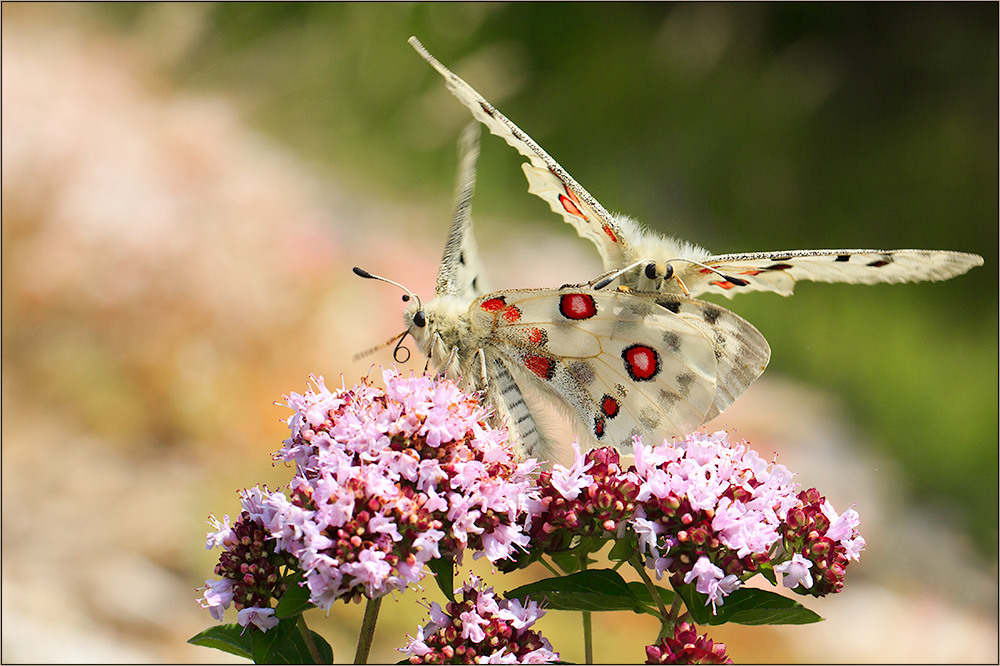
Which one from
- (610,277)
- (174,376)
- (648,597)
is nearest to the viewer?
(648,597)

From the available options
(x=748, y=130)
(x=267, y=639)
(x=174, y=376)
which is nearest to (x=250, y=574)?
(x=267, y=639)

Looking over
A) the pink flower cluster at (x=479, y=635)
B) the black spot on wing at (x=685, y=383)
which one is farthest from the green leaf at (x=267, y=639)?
the black spot on wing at (x=685, y=383)

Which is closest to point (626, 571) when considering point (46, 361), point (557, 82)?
point (46, 361)

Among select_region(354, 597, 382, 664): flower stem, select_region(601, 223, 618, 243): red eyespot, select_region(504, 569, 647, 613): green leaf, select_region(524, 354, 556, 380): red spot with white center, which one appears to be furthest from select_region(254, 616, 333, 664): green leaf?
select_region(601, 223, 618, 243): red eyespot

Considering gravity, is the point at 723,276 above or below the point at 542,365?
above

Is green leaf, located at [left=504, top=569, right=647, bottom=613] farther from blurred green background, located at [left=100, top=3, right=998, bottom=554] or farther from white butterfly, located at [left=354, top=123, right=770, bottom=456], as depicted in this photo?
blurred green background, located at [left=100, top=3, right=998, bottom=554]

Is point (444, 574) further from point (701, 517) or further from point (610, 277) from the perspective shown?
point (610, 277)

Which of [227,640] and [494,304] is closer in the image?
[227,640]
